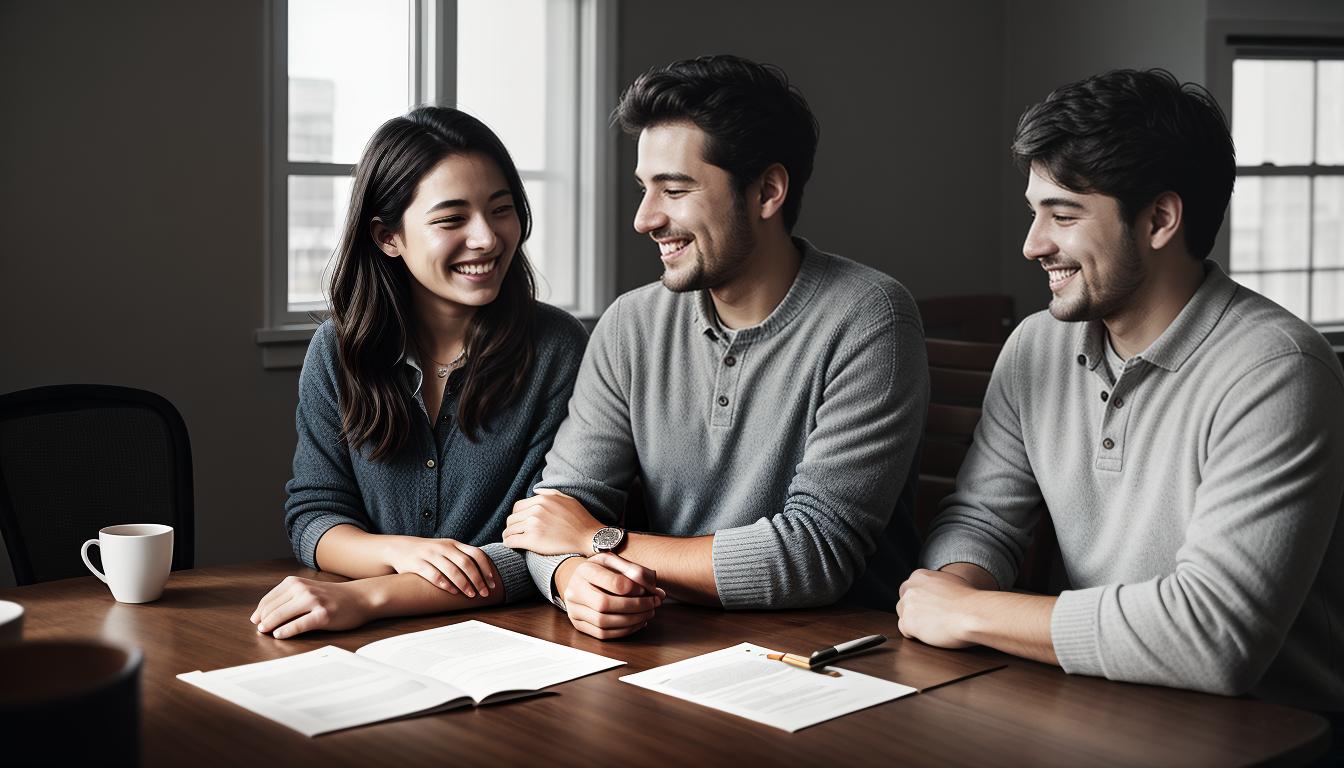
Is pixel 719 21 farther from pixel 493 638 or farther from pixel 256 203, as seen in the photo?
pixel 493 638

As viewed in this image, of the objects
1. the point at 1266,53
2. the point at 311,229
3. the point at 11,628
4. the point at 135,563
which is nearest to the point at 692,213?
the point at 135,563

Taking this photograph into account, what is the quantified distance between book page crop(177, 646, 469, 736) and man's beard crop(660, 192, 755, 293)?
29.2 inches

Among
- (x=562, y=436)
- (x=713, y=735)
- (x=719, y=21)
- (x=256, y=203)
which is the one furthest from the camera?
(x=719, y=21)

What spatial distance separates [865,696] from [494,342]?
100cm

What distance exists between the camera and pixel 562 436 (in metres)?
2.00

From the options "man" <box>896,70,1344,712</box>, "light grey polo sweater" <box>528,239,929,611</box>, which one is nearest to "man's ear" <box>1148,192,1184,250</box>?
"man" <box>896,70,1344,712</box>

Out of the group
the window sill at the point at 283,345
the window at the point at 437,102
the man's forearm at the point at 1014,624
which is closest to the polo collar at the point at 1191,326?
the man's forearm at the point at 1014,624

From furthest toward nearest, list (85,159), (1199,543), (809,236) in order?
(809,236) < (85,159) < (1199,543)

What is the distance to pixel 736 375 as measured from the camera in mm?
1912

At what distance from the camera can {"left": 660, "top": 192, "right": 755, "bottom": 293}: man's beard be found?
1913 mm

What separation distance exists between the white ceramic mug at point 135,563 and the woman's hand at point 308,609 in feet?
0.55

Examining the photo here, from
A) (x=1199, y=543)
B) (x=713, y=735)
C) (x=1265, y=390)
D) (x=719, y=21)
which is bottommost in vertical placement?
(x=713, y=735)

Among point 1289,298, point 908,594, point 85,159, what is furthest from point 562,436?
point 1289,298

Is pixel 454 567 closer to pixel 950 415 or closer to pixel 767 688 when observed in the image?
pixel 767 688
